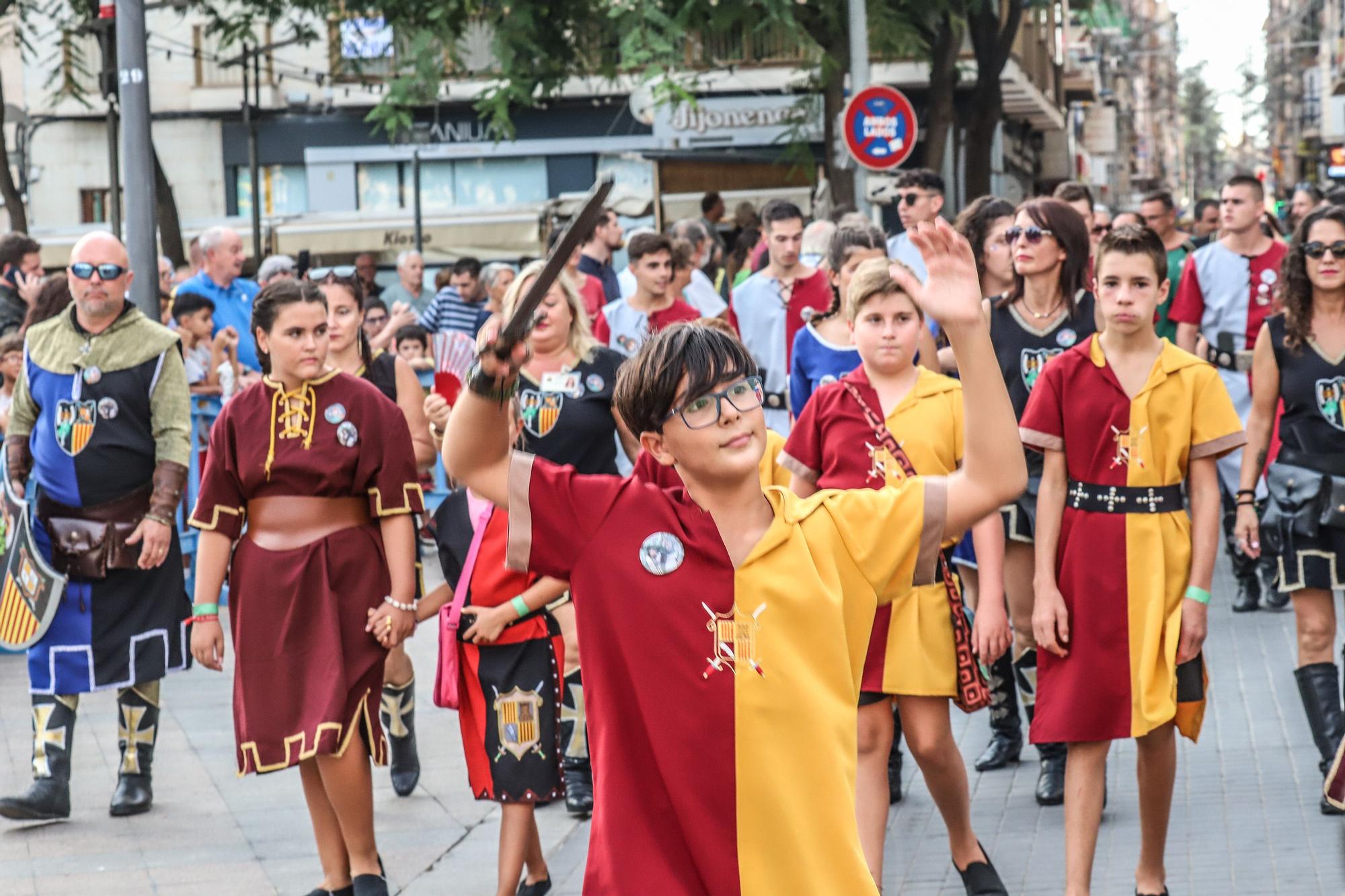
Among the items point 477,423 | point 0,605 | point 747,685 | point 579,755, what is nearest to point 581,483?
point 477,423

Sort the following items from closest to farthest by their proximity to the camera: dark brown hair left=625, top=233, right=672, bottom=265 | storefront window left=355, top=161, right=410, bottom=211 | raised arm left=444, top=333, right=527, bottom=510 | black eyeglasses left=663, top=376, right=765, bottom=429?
raised arm left=444, top=333, right=527, bottom=510 < black eyeglasses left=663, top=376, right=765, bottom=429 < dark brown hair left=625, top=233, right=672, bottom=265 < storefront window left=355, top=161, right=410, bottom=211

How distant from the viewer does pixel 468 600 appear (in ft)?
18.9

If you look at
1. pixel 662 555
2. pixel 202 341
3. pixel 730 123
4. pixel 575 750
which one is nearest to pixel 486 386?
pixel 662 555

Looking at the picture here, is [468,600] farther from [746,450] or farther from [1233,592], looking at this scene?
[1233,592]

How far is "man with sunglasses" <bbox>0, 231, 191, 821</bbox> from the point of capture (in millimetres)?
7227

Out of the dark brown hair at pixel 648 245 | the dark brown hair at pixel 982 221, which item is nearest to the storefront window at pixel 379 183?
the dark brown hair at pixel 648 245

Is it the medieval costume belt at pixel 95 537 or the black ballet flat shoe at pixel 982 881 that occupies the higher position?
the medieval costume belt at pixel 95 537

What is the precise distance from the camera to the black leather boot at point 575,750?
707cm

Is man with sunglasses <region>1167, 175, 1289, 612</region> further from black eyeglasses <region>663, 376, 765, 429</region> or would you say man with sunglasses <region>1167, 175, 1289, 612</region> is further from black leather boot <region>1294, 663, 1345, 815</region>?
black eyeglasses <region>663, 376, 765, 429</region>

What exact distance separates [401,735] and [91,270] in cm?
210

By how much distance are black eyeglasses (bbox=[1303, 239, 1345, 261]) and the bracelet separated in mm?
4404

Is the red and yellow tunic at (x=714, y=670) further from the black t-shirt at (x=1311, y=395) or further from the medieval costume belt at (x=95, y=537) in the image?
the medieval costume belt at (x=95, y=537)

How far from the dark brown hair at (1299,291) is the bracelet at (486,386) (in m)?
4.37

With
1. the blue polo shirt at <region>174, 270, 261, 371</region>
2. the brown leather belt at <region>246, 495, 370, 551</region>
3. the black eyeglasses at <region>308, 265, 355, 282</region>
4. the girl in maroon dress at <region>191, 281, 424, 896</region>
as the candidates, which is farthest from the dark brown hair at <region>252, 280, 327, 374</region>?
the blue polo shirt at <region>174, 270, 261, 371</region>
